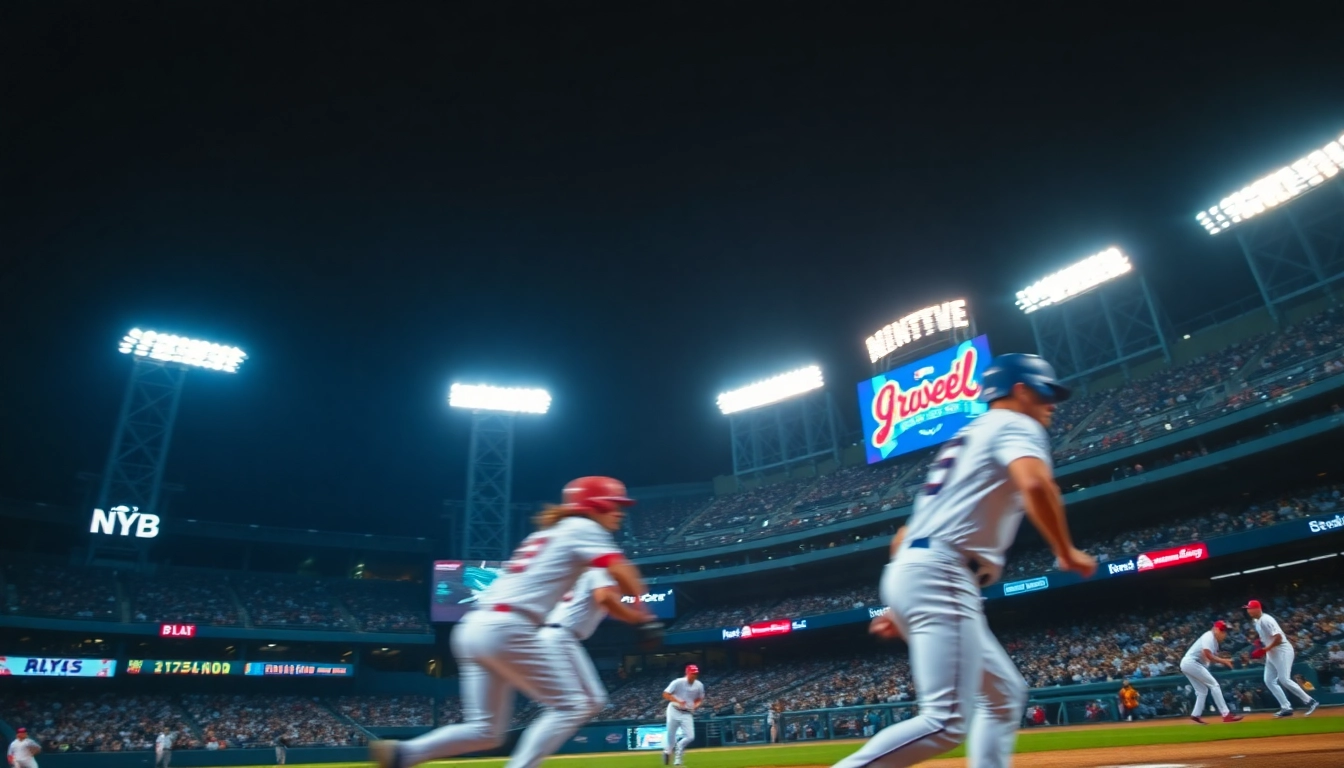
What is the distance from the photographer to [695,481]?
54562 millimetres

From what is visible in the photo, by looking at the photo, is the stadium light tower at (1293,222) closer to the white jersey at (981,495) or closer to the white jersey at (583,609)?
the white jersey at (583,609)

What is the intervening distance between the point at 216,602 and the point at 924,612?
4484 centimetres

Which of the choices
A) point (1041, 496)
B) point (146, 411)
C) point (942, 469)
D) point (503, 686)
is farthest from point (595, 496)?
point (146, 411)

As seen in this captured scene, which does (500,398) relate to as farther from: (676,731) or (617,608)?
(617,608)

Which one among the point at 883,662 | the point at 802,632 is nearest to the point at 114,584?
the point at 802,632

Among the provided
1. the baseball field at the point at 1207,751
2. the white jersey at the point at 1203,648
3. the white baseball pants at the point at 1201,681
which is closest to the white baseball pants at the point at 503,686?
the baseball field at the point at 1207,751

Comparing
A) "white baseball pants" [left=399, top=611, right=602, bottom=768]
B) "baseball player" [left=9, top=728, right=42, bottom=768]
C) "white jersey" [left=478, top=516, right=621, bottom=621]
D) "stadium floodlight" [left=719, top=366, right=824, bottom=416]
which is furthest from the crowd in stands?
"white jersey" [left=478, top=516, right=621, bottom=621]

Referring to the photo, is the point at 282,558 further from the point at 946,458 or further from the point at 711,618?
the point at 946,458

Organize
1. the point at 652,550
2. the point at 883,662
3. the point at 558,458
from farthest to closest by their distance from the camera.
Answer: the point at 558,458 → the point at 652,550 → the point at 883,662

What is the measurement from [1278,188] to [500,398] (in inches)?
1472

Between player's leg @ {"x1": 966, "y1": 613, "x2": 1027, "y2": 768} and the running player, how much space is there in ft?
6.21

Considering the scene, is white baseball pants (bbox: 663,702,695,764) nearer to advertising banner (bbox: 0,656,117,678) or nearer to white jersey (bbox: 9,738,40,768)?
white jersey (bbox: 9,738,40,768)

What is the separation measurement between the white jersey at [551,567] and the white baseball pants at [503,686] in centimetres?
9

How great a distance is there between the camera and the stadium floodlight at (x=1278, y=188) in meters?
28.2
